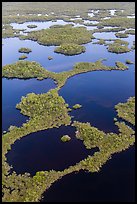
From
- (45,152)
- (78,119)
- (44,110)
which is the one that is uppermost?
(44,110)

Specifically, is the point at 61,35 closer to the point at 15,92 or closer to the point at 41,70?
the point at 41,70

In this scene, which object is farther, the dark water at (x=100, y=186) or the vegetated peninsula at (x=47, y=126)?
the vegetated peninsula at (x=47, y=126)

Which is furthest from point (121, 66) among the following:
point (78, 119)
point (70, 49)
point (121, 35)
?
point (121, 35)

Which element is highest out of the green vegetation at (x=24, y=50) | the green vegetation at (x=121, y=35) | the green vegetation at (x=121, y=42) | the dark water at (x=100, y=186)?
the green vegetation at (x=121, y=35)

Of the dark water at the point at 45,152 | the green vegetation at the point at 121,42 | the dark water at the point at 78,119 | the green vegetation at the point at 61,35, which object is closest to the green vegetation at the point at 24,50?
the dark water at the point at 78,119

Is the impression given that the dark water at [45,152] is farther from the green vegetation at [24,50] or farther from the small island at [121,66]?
the green vegetation at [24,50]

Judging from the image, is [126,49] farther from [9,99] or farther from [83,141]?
[83,141]

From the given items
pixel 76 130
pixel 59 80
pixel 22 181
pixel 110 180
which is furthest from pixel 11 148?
pixel 59 80
